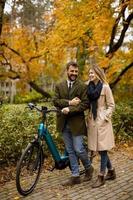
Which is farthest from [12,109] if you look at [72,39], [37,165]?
[72,39]

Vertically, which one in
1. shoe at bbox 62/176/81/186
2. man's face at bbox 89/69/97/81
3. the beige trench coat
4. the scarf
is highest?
man's face at bbox 89/69/97/81

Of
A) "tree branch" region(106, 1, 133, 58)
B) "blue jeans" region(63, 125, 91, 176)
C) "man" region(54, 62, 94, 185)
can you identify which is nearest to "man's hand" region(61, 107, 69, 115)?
"man" region(54, 62, 94, 185)

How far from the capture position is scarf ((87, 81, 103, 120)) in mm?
6172

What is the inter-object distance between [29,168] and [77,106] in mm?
1225

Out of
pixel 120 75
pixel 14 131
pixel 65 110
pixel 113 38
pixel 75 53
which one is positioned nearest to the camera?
pixel 65 110

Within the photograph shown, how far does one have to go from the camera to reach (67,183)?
20.7 ft

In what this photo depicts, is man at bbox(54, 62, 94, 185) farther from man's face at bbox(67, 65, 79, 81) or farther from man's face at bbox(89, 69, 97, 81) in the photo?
man's face at bbox(89, 69, 97, 81)

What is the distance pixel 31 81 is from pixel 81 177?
12610 mm

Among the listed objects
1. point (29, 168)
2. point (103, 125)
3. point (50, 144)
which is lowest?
point (29, 168)

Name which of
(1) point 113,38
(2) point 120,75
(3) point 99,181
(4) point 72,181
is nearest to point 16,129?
(4) point 72,181

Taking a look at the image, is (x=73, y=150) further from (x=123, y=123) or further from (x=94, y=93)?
(x=123, y=123)

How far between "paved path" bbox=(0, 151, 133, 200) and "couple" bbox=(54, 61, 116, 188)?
19cm

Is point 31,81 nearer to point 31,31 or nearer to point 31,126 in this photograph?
point 31,31

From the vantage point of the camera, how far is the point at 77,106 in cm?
608
